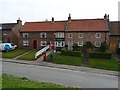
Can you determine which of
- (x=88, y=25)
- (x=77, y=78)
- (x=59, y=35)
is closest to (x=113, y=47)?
(x=88, y=25)

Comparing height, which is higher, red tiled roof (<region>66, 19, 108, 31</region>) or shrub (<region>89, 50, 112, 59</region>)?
red tiled roof (<region>66, 19, 108, 31</region>)

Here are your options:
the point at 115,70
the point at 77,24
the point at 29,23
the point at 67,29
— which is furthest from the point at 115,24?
the point at 29,23

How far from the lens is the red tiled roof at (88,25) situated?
113 ft

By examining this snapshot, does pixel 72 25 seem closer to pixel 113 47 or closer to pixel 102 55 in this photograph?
pixel 113 47

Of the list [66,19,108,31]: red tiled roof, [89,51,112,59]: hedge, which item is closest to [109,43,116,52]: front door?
[66,19,108,31]: red tiled roof

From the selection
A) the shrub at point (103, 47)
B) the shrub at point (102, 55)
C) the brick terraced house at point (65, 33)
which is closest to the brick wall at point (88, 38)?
the brick terraced house at point (65, 33)

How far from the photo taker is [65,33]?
117 ft

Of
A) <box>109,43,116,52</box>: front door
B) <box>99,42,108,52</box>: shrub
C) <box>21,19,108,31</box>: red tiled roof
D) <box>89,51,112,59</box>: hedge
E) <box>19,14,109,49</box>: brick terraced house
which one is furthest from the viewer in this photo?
<box>21,19,108,31</box>: red tiled roof

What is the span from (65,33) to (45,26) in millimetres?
7008

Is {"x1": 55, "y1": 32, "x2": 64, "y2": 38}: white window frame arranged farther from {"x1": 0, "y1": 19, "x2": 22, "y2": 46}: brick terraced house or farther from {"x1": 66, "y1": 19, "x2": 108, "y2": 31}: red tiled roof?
{"x1": 0, "y1": 19, "x2": 22, "y2": 46}: brick terraced house

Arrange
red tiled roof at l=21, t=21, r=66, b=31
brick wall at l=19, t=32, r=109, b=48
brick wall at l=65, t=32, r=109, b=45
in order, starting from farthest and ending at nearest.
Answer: red tiled roof at l=21, t=21, r=66, b=31, brick wall at l=19, t=32, r=109, b=48, brick wall at l=65, t=32, r=109, b=45

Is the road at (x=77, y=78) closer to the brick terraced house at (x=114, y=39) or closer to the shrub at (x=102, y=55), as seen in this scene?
the shrub at (x=102, y=55)

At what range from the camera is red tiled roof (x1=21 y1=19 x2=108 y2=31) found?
3497 centimetres

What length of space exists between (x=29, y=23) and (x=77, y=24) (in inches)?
573
